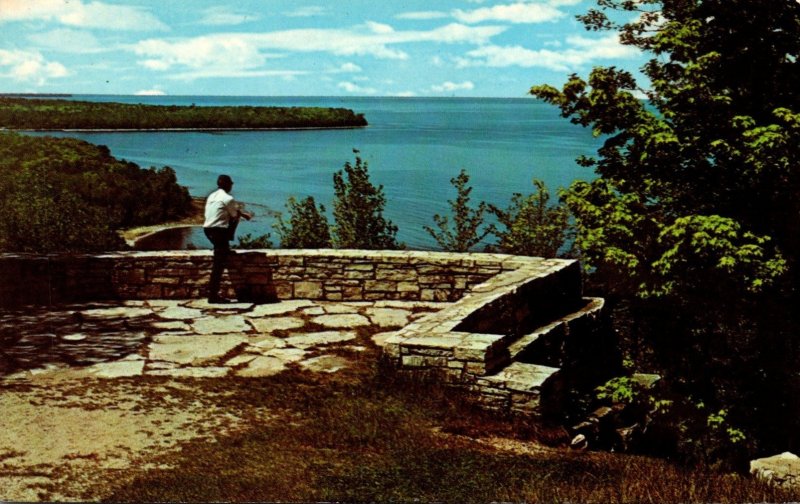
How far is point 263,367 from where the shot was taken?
694 centimetres

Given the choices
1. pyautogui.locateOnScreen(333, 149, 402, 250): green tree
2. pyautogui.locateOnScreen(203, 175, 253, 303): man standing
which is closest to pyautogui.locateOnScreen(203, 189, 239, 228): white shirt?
pyautogui.locateOnScreen(203, 175, 253, 303): man standing

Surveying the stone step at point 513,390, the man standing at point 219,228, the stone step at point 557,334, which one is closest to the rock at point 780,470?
the stone step at point 513,390

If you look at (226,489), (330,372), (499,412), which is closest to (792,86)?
(499,412)

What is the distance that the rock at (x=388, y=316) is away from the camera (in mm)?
8461

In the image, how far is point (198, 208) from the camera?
32719mm

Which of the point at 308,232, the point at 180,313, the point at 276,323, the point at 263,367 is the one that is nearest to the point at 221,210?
the point at 180,313

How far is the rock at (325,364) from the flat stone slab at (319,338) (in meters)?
0.41

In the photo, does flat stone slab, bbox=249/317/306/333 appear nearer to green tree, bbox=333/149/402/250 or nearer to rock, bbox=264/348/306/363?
rock, bbox=264/348/306/363

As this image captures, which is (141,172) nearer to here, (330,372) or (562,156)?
(330,372)

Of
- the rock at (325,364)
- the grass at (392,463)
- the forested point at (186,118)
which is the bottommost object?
the grass at (392,463)

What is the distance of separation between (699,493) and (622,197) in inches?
131

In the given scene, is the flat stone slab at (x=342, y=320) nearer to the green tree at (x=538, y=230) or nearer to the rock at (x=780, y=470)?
the rock at (x=780, y=470)

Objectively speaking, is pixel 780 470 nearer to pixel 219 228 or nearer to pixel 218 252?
pixel 218 252

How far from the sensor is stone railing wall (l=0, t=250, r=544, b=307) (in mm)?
9234
